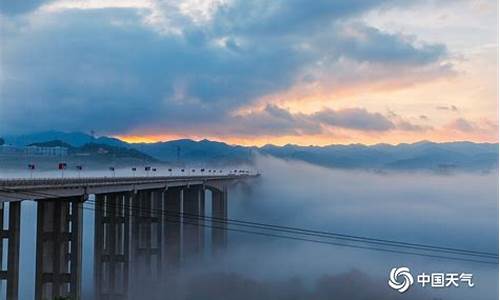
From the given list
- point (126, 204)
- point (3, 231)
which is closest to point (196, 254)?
point (126, 204)

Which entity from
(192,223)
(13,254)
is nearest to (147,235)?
(192,223)

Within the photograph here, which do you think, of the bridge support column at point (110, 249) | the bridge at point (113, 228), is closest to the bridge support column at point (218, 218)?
the bridge at point (113, 228)

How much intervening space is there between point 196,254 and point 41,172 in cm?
3984

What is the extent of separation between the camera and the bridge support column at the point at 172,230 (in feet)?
209

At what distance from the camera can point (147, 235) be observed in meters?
57.3

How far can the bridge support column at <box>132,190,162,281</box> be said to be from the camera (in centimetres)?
5462

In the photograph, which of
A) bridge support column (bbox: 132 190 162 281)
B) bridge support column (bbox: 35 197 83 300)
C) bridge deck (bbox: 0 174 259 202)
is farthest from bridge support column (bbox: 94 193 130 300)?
bridge support column (bbox: 35 197 83 300)

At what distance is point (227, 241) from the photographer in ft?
295

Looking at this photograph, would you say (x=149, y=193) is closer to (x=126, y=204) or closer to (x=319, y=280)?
(x=126, y=204)

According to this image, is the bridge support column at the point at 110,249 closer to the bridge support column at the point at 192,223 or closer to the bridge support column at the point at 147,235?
the bridge support column at the point at 147,235

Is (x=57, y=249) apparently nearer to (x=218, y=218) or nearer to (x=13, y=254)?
(x=13, y=254)

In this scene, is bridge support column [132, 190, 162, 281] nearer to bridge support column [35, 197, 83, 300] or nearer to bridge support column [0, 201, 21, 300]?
bridge support column [35, 197, 83, 300]

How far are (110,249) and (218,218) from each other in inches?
1495

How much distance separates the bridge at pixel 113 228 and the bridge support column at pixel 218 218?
14cm
